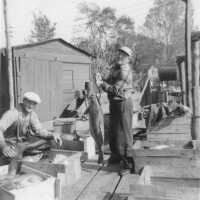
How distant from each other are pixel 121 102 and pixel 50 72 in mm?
6956

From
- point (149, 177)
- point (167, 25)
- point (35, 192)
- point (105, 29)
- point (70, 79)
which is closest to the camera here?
point (35, 192)

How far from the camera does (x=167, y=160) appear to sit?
444 cm

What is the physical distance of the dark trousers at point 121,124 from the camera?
5105mm

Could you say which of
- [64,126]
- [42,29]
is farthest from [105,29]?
[64,126]

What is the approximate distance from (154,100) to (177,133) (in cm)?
886

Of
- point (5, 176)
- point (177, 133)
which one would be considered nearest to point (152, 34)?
point (177, 133)

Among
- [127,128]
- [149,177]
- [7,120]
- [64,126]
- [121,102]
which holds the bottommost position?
[149,177]

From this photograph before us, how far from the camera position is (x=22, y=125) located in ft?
14.9

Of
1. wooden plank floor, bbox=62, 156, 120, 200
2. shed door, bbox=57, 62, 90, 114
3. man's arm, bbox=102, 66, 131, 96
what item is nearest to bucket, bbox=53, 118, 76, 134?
wooden plank floor, bbox=62, 156, 120, 200

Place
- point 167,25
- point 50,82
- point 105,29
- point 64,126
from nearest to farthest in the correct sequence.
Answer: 1. point 64,126
2. point 50,82
3. point 105,29
4. point 167,25

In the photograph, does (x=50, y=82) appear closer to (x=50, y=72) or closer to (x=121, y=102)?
(x=50, y=72)

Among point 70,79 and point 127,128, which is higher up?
point 70,79

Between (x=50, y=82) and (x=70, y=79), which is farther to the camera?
(x=70, y=79)

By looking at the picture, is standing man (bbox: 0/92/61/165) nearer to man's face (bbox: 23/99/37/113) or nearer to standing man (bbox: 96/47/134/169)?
man's face (bbox: 23/99/37/113)
